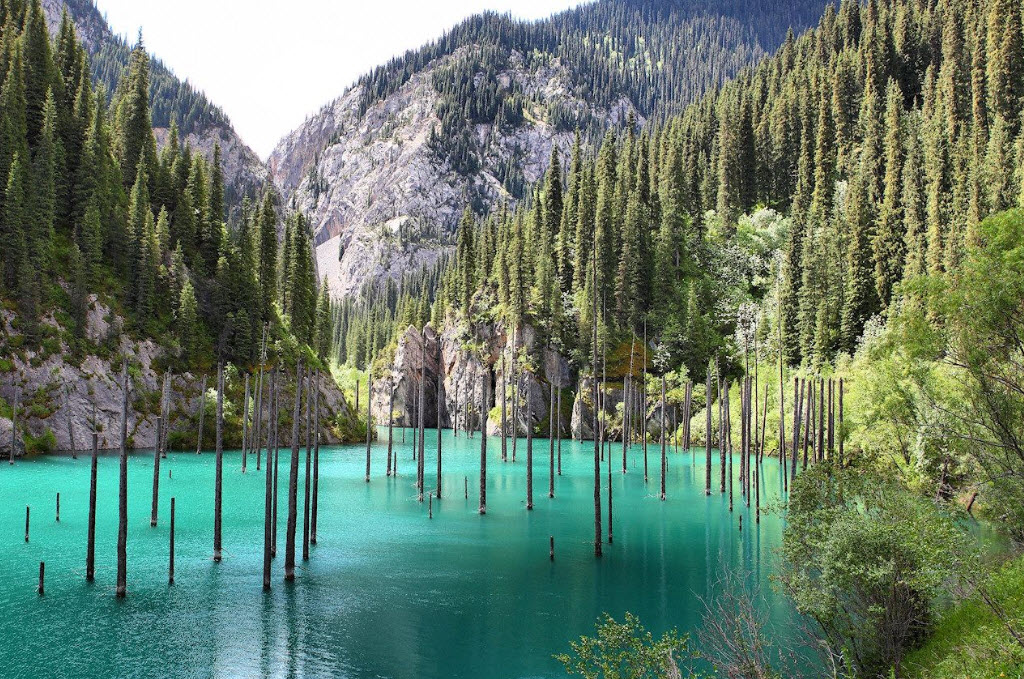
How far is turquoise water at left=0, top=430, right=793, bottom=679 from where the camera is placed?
75.8 ft

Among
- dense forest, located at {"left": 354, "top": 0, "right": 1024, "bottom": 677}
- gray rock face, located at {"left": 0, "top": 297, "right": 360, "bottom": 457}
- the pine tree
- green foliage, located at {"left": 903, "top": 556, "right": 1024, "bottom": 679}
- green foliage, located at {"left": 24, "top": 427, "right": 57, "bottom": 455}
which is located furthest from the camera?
the pine tree

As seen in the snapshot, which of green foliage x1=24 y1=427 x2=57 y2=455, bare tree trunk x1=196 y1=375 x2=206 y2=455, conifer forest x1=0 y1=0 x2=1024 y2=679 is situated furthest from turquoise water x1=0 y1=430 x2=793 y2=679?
bare tree trunk x1=196 y1=375 x2=206 y2=455

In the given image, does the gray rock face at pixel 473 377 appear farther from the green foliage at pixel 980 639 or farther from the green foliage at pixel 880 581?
the green foliage at pixel 980 639

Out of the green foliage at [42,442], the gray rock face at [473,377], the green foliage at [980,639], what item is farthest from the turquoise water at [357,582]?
the gray rock face at [473,377]

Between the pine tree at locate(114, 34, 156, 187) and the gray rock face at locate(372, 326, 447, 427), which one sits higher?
the pine tree at locate(114, 34, 156, 187)

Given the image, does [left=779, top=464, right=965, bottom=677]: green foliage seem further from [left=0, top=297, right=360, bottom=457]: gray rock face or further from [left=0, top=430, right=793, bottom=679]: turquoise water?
[left=0, top=297, right=360, bottom=457]: gray rock face

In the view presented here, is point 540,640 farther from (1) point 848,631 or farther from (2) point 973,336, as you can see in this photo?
(2) point 973,336

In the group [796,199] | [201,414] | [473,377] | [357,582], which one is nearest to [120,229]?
[201,414]

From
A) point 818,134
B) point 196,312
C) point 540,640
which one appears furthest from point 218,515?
point 818,134

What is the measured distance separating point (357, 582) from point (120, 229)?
7767cm

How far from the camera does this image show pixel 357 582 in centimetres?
3180

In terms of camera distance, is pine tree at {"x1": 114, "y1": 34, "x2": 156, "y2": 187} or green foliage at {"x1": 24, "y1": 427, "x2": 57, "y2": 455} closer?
green foliage at {"x1": 24, "y1": 427, "x2": 57, "y2": 455}

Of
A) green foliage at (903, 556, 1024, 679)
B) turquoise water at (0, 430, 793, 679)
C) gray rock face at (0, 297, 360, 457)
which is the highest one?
gray rock face at (0, 297, 360, 457)

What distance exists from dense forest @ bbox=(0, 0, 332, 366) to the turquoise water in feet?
101
